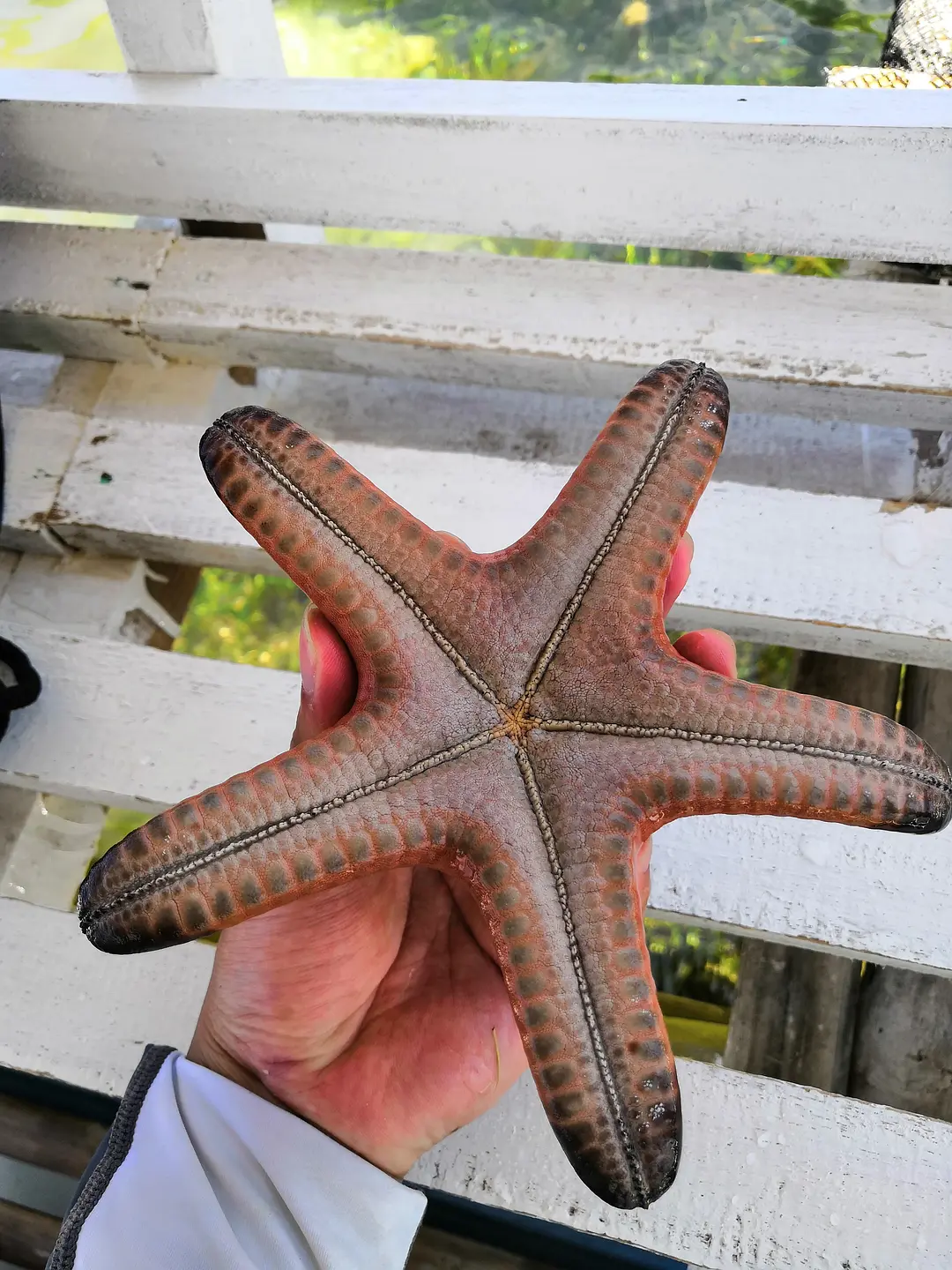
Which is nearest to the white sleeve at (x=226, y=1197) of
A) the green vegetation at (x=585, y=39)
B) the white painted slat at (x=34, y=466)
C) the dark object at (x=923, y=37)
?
the white painted slat at (x=34, y=466)

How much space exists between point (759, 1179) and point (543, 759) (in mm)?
→ 636

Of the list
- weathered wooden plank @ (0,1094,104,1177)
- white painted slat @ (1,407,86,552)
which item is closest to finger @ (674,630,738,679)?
white painted slat @ (1,407,86,552)

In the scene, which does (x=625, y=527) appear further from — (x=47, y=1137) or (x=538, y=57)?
(x=538, y=57)

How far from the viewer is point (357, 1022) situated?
1070mm

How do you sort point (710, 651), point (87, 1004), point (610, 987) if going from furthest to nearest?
point (87, 1004), point (710, 651), point (610, 987)

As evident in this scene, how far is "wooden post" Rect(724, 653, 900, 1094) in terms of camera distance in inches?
55.6

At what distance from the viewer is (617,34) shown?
6.66 feet

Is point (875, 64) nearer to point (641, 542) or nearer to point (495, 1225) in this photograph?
point (641, 542)

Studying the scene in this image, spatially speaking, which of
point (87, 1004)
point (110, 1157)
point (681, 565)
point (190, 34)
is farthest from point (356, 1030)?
point (190, 34)

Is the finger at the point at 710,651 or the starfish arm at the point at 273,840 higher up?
the starfish arm at the point at 273,840

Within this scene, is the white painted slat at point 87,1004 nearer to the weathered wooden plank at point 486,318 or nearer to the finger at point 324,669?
the finger at point 324,669

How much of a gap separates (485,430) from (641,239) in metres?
0.38

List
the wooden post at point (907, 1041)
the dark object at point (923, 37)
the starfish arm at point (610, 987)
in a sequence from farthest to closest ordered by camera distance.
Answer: the dark object at point (923, 37) → the wooden post at point (907, 1041) → the starfish arm at point (610, 987)

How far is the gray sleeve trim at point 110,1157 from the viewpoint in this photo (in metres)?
0.93
